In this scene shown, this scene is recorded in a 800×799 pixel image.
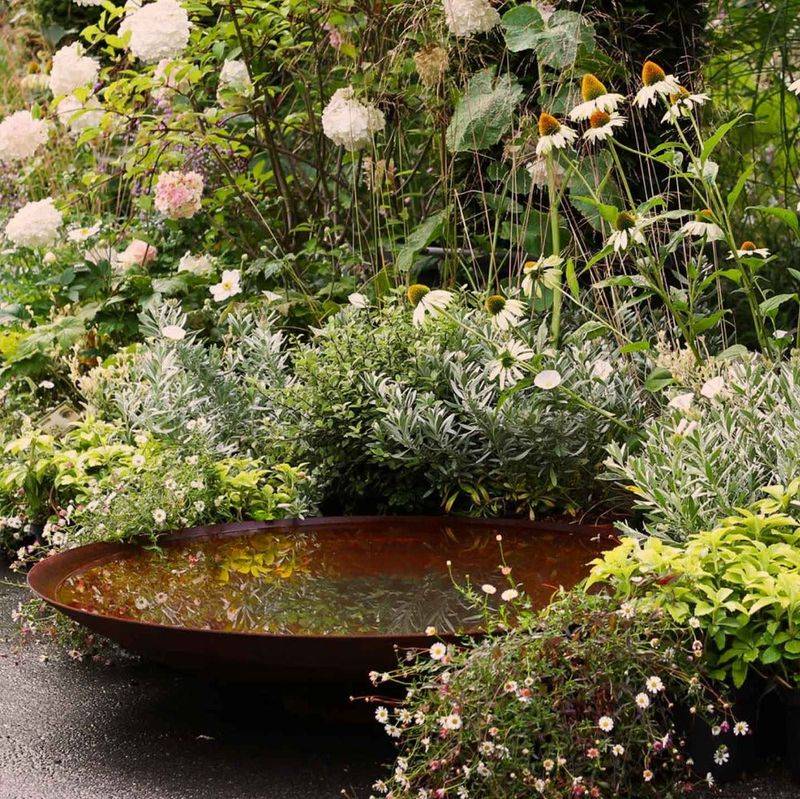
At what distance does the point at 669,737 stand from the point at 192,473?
1.47m

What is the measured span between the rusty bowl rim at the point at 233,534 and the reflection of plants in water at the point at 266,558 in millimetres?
93

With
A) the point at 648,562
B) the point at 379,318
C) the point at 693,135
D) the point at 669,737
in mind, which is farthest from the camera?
the point at 693,135

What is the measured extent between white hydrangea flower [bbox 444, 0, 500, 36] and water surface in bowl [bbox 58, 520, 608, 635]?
1.50 m

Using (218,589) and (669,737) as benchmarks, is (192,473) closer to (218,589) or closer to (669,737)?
(218,589)

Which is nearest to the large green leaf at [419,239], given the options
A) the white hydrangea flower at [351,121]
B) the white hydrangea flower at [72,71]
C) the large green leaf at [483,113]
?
the large green leaf at [483,113]

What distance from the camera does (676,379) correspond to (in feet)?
8.57

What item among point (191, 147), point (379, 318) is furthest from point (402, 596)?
point (191, 147)

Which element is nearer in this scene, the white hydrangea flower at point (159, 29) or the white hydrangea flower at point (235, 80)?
the white hydrangea flower at point (159, 29)

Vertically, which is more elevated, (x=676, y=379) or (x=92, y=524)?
(x=676, y=379)

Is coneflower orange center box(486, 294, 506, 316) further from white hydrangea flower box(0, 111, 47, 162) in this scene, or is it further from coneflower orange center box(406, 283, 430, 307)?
white hydrangea flower box(0, 111, 47, 162)

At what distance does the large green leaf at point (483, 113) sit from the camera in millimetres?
3348

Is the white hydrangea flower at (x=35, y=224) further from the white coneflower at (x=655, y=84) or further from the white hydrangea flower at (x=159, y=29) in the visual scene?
the white coneflower at (x=655, y=84)

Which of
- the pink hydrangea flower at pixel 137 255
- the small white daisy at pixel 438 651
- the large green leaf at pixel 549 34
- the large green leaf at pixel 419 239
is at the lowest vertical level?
the small white daisy at pixel 438 651

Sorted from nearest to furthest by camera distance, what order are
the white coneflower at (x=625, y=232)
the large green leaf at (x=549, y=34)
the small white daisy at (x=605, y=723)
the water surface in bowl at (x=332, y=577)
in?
1. the small white daisy at (x=605, y=723)
2. the water surface in bowl at (x=332, y=577)
3. the white coneflower at (x=625, y=232)
4. the large green leaf at (x=549, y=34)
